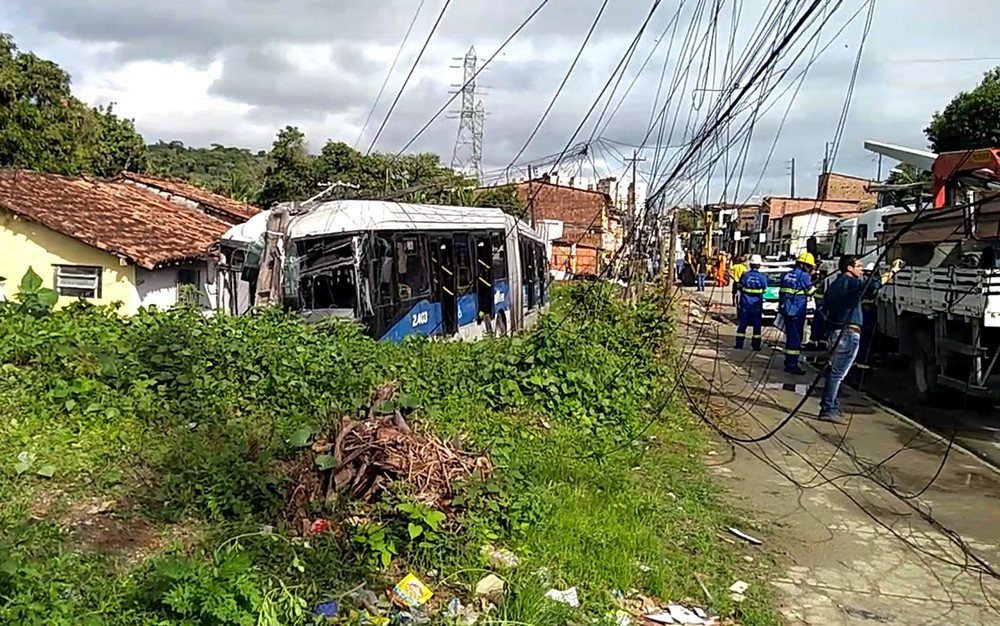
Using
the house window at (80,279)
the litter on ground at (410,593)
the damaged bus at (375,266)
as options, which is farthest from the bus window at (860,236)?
the house window at (80,279)

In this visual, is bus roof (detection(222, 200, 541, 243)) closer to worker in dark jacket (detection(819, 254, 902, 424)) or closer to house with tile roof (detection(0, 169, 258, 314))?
worker in dark jacket (detection(819, 254, 902, 424))

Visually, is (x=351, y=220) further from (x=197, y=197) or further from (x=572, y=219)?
(x=572, y=219)

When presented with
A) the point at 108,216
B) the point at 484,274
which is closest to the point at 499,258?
the point at 484,274

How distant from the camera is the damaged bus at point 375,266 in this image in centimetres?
1196

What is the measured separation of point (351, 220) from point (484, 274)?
16.4 feet

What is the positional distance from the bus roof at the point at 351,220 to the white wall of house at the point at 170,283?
8.03m

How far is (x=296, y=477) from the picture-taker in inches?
212

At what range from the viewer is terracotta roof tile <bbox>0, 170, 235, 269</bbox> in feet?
66.4

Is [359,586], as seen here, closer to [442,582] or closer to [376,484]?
[442,582]

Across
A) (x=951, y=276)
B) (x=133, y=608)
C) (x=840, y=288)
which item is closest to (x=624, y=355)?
(x=840, y=288)

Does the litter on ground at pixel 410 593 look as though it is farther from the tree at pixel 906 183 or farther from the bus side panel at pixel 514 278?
the bus side panel at pixel 514 278

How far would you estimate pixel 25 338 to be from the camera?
328 inches

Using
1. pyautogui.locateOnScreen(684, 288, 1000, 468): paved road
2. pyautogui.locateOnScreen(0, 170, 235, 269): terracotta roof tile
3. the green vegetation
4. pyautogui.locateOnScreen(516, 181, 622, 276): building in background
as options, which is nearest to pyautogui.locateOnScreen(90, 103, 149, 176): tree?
pyautogui.locateOnScreen(0, 170, 235, 269): terracotta roof tile

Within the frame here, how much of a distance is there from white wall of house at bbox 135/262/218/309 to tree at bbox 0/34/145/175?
18.4ft
